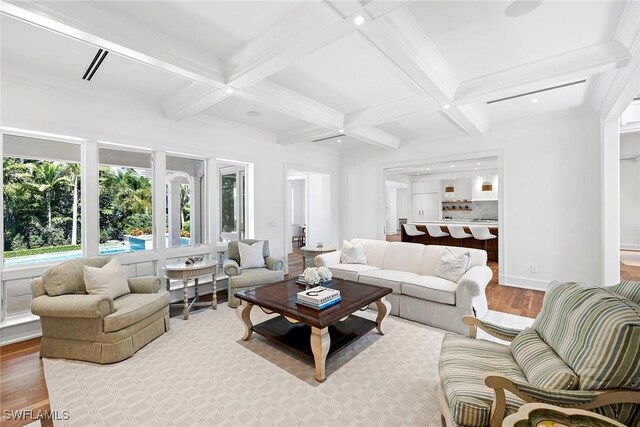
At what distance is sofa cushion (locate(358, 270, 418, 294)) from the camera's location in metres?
3.57

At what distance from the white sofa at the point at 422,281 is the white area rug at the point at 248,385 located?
0.39 meters

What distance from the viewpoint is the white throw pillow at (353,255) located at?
4469 mm

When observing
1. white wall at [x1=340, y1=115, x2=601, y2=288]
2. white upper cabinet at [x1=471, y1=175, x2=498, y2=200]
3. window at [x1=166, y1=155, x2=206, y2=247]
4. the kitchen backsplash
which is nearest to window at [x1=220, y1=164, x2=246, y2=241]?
window at [x1=166, y1=155, x2=206, y2=247]

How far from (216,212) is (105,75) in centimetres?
231

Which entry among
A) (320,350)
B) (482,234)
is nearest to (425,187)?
(482,234)

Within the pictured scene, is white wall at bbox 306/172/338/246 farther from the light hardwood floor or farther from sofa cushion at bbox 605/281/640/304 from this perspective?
sofa cushion at bbox 605/281/640/304

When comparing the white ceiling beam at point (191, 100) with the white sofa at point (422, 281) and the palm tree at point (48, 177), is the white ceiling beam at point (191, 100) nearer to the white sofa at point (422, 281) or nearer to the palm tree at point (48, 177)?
the palm tree at point (48, 177)

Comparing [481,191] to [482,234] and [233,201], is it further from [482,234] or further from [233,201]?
[233,201]

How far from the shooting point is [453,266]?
3.47 meters

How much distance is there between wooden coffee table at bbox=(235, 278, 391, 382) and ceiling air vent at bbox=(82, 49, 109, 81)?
105 inches

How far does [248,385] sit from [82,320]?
1.63m

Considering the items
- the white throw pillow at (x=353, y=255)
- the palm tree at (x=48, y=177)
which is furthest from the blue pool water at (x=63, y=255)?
the white throw pillow at (x=353, y=255)

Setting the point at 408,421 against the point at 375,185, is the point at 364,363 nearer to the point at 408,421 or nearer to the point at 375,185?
the point at 408,421

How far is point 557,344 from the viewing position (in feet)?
5.16
